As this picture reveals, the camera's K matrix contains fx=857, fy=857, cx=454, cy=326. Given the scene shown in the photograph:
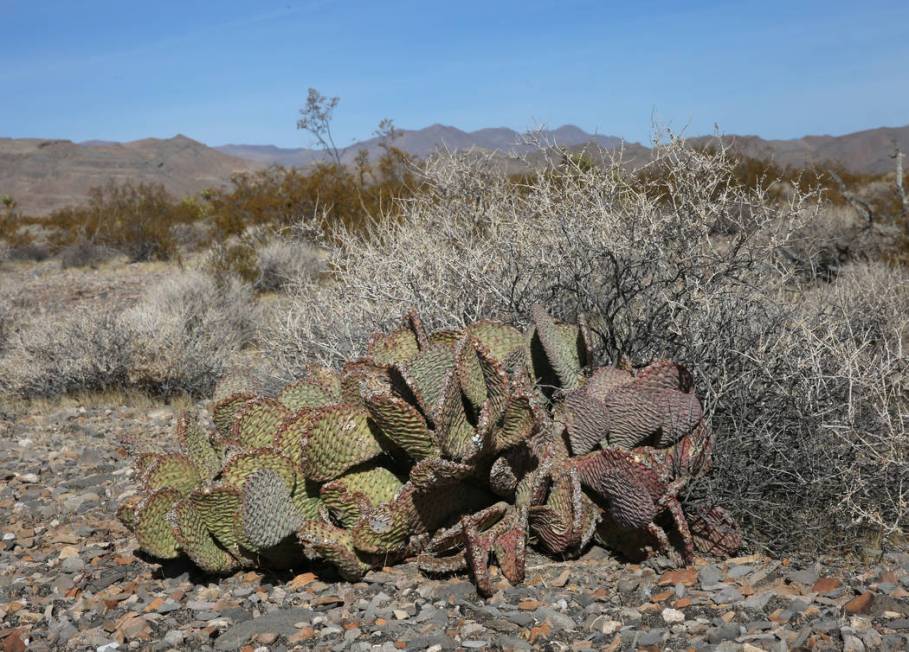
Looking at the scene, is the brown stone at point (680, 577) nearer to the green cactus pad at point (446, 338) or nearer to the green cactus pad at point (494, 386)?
the green cactus pad at point (494, 386)

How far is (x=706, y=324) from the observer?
425 cm

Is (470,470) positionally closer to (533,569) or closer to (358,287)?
(533,569)

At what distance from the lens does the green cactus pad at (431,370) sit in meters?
3.62

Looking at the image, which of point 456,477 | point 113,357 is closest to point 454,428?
point 456,477

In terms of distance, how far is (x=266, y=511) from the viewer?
3.52m

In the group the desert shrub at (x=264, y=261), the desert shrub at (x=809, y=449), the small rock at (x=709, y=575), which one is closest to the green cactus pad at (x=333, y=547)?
the small rock at (x=709, y=575)

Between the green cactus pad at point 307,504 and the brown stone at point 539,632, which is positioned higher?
the green cactus pad at point 307,504

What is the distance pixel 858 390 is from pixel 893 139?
6645mm

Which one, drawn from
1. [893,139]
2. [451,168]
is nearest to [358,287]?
[451,168]

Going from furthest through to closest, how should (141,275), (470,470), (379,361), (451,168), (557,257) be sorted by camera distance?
(141,275), (451,168), (557,257), (379,361), (470,470)

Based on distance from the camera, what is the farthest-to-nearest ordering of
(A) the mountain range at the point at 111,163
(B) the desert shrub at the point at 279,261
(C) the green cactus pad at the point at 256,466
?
(A) the mountain range at the point at 111,163
(B) the desert shrub at the point at 279,261
(C) the green cactus pad at the point at 256,466

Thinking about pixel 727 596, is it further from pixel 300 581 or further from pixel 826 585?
pixel 300 581

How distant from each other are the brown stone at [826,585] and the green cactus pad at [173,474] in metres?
2.73

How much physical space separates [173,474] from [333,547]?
1073 mm
